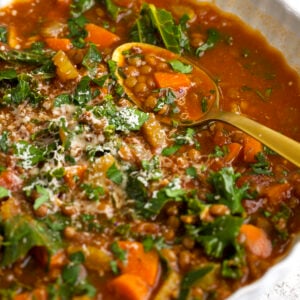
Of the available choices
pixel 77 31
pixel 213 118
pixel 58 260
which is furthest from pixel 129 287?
pixel 77 31

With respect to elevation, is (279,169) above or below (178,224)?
above

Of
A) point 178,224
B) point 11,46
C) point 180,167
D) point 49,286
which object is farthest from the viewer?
point 11,46

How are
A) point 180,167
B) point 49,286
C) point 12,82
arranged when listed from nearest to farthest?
1. point 49,286
2. point 180,167
3. point 12,82

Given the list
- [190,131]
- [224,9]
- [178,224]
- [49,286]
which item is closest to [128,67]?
[190,131]

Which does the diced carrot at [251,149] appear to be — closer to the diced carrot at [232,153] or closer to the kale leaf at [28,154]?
the diced carrot at [232,153]

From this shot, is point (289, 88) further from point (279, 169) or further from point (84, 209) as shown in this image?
point (84, 209)

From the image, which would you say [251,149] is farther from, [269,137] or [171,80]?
[171,80]

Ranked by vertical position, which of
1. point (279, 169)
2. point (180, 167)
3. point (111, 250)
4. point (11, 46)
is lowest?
point (11, 46)

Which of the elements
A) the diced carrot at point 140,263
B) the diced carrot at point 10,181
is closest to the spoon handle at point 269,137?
the diced carrot at point 140,263
